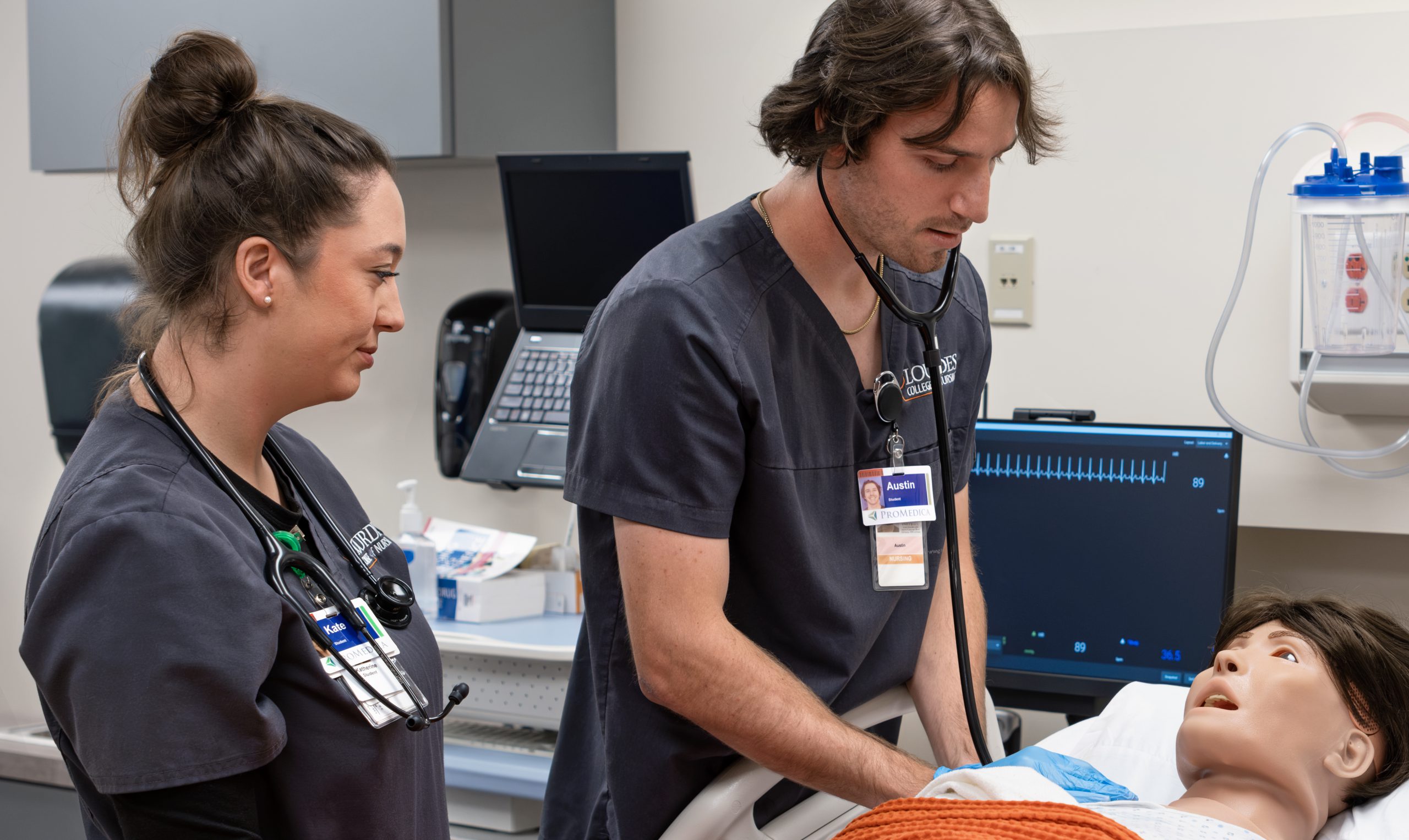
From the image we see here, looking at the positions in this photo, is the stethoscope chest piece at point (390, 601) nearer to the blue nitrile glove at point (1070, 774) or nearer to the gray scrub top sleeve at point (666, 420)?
the gray scrub top sleeve at point (666, 420)

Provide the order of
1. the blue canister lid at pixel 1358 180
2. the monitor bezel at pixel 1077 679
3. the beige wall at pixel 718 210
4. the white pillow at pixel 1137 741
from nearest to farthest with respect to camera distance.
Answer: the white pillow at pixel 1137 741 → the blue canister lid at pixel 1358 180 → the monitor bezel at pixel 1077 679 → the beige wall at pixel 718 210

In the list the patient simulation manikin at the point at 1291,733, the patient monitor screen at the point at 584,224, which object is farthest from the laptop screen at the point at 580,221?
the patient simulation manikin at the point at 1291,733

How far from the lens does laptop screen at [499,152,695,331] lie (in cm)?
205

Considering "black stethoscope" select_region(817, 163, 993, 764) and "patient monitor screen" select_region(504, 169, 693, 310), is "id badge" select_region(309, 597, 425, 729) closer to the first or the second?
"black stethoscope" select_region(817, 163, 993, 764)

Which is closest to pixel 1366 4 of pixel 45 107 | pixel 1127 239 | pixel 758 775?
pixel 1127 239

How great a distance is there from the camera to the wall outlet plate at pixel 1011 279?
202 cm

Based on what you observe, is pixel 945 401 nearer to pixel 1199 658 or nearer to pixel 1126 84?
pixel 1199 658

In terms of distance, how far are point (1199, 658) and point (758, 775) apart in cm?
83

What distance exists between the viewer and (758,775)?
121cm

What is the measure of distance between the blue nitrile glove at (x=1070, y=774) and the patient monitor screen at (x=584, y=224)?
113cm

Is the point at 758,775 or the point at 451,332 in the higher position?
the point at 451,332

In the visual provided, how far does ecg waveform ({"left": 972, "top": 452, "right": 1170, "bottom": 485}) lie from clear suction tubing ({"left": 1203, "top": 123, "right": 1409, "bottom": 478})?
146 mm

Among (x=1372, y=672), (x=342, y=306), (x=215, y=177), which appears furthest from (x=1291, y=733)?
(x=215, y=177)

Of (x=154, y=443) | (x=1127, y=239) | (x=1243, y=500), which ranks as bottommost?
(x=1243, y=500)
